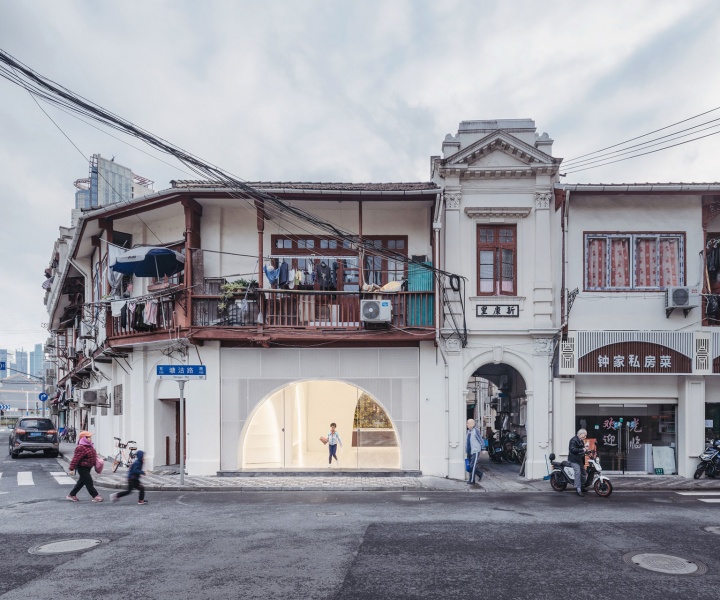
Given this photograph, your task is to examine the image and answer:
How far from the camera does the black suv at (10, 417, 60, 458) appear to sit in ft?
90.8

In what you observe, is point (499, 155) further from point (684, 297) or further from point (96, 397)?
point (96, 397)

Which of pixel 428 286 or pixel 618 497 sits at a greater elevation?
pixel 428 286

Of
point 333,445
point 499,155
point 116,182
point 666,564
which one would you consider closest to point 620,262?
point 499,155

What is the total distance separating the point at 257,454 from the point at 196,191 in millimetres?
7454

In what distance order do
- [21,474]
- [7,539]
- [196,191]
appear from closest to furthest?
[7,539]
[196,191]
[21,474]

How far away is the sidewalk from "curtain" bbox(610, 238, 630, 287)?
537 cm

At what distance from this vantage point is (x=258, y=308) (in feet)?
57.7

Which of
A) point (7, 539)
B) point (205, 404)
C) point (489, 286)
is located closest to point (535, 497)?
point (489, 286)

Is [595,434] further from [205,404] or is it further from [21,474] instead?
[21,474]

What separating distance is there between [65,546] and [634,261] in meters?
15.5

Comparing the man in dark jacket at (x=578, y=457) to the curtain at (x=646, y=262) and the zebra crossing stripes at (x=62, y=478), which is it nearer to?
the curtain at (x=646, y=262)

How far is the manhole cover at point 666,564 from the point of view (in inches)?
311

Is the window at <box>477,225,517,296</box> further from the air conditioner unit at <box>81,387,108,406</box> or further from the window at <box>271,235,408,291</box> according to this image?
the air conditioner unit at <box>81,387,108,406</box>

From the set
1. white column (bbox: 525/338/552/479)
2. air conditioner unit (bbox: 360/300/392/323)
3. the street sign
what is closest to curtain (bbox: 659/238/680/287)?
white column (bbox: 525/338/552/479)
